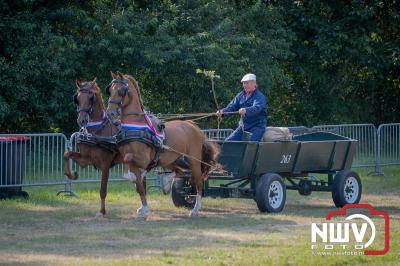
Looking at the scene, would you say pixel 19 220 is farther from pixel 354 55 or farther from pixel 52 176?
pixel 354 55

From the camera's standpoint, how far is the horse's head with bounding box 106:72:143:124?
14.0m

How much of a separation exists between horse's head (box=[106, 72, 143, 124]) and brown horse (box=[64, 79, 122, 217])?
1.84ft

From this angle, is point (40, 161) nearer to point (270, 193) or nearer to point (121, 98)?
point (121, 98)

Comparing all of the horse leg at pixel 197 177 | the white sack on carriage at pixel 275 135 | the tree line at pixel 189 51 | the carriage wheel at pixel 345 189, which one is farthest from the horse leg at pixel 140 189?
the tree line at pixel 189 51

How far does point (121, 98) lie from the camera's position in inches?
553

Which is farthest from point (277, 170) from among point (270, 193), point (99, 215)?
point (99, 215)

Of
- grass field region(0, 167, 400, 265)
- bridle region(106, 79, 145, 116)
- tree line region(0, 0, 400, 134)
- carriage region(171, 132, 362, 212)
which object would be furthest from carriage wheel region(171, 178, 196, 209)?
tree line region(0, 0, 400, 134)

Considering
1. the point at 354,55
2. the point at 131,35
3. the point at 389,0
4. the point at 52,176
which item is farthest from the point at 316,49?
the point at 52,176

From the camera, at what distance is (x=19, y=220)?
46.9 feet

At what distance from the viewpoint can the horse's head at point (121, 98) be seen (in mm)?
13992

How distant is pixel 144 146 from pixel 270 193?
2555 millimetres

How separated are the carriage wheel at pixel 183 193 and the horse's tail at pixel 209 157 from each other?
600 mm

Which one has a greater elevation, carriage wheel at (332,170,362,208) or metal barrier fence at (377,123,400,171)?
metal barrier fence at (377,123,400,171)

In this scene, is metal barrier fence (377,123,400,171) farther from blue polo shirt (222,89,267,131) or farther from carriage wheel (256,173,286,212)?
blue polo shirt (222,89,267,131)
